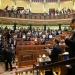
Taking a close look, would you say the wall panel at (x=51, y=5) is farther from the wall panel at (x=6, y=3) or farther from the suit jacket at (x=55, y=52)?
the suit jacket at (x=55, y=52)

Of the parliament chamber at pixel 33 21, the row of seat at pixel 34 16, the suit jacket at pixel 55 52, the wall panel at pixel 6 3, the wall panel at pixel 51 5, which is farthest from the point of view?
the wall panel at pixel 51 5

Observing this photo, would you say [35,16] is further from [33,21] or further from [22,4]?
[22,4]

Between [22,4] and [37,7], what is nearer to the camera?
[22,4]

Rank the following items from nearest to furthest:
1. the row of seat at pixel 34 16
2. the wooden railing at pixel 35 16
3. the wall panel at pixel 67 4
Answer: the wooden railing at pixel 35 16 → the row of seat at pixel 34 16 → the wall panel at pixel 67 4

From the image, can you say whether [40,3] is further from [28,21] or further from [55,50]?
[55,50]

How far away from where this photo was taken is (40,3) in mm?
24172

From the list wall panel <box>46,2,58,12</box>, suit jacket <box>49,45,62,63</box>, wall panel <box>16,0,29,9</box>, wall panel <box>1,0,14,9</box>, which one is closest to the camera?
suit jacket <box>49,45,62,63</box>

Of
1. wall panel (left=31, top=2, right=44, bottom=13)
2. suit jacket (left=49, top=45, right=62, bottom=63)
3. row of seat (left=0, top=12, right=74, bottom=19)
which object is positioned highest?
wall panel (left=31, top=2, right=44, bottom=13)

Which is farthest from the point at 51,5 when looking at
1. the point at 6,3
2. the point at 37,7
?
the point at 6,3

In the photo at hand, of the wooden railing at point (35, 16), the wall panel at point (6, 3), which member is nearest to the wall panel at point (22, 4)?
the wall panel at point (6, 3)

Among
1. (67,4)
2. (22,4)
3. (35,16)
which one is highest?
(22,4)

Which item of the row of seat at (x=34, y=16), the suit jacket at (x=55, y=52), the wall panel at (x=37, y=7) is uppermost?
the wall panel at (x=37, y=7)

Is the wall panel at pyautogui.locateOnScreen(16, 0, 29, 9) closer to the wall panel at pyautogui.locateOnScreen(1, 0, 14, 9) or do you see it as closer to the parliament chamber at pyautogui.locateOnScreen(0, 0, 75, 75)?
the parliament chamber at pyautogui.locateOnScreen(0, 0, 75, 75)

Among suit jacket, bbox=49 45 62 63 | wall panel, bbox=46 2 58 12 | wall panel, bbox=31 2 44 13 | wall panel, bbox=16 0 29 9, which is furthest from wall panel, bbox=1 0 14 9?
suit jacket, bbox=49 45 62 63
